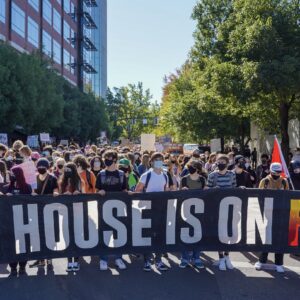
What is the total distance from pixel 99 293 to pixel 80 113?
150ft

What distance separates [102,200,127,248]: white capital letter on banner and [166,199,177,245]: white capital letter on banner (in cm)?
64

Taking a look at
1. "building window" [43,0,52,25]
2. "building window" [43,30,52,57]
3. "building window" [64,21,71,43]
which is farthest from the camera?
"building window" [64,21,71,43]

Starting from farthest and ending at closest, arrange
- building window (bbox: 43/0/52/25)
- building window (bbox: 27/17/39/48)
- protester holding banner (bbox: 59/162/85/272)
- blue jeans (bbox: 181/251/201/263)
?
building window (bbox: 43/0/52/25)
building window (bbox: 27/17/39/48)
blue jeans (bbox: 181/251/201/263)
protester holding banner (bbox: 59/162/85/272)

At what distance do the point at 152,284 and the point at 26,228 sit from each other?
1.95m

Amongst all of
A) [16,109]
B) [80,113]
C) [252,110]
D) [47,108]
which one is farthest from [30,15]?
[252,110]

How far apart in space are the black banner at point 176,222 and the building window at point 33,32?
133ft

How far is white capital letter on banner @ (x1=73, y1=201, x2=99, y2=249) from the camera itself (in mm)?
6781

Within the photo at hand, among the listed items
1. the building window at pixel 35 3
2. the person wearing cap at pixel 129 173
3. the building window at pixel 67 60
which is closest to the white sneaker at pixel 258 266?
the person wearing cap at pixel 129 173

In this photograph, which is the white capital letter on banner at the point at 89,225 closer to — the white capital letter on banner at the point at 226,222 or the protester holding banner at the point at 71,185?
the protester holding banner at the point at 71,185

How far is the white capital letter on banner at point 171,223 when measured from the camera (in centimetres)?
690

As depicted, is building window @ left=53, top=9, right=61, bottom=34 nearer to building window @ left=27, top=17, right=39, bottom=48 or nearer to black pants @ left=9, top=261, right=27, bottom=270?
building window @ left=27, top=17, right=39, bottom=48

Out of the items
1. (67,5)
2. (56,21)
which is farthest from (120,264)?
(67,5)

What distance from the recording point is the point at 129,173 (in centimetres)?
995

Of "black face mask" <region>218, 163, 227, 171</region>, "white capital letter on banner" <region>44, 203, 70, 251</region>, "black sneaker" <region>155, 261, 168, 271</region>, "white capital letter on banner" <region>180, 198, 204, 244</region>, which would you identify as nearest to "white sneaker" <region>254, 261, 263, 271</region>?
"white capital letter on banner" <region>180, 198, 204, 244</region>
